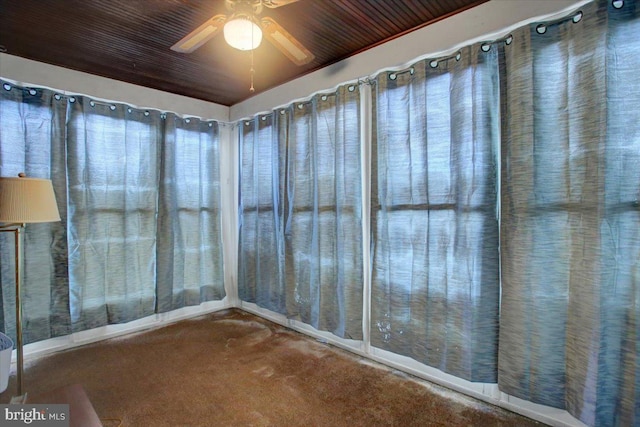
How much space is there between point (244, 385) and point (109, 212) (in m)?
1.99

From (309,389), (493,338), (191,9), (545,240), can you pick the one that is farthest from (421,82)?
(309,389)

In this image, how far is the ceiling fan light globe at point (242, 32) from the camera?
1.58 meters

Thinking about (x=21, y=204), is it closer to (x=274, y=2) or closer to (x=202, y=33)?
(x=202, y=33)

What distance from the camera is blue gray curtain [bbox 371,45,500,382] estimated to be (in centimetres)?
191

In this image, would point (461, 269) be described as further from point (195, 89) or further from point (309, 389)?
point (195, 89)

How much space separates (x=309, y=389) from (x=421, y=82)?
216 centimetres

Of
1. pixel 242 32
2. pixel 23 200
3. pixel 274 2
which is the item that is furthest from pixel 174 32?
pixel 23 200

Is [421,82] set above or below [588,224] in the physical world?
above

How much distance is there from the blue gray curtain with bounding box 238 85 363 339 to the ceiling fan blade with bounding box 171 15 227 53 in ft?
3.84

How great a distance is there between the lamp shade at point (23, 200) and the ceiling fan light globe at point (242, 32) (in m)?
1.31

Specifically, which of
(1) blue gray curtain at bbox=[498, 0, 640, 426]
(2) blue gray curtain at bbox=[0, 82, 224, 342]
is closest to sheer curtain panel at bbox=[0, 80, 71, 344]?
(2) blue gray curtain at bbox=[0, 82, 224, 342]

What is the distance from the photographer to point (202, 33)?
1.73 m

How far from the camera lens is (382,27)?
7.37 ft

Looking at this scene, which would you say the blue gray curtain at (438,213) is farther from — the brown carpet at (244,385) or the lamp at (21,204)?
the lamp at (21,204)
